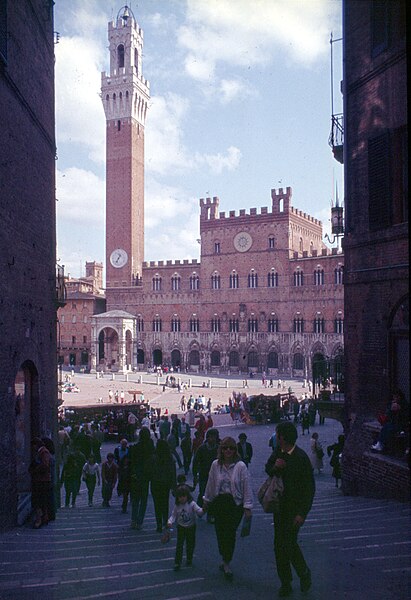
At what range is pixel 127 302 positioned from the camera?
4944 centimetres

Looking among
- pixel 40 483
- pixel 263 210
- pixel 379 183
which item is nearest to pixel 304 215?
pixel 263 210

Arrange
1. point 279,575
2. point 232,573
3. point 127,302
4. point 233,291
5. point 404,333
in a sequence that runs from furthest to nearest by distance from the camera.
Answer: point 127,302
point 233,291
point 404,333
point 232,573
point 279,575

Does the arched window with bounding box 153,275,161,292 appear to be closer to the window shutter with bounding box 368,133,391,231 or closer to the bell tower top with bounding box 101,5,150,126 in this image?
the bell tower top with bounding box 101,5,150,126

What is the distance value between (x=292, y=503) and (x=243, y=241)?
42.2 metres

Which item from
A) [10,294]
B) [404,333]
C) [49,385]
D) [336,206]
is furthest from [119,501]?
[336,206]

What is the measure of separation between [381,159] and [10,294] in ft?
18.3

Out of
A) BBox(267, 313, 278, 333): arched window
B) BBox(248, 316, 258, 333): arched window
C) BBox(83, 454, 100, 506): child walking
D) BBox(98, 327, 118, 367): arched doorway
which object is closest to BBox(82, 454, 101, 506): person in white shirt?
BBox(83, 454, 100, 506): child walking

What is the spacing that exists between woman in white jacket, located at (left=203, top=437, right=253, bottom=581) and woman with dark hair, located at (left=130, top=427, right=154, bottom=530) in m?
2.24

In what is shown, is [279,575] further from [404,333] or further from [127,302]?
[127,302]

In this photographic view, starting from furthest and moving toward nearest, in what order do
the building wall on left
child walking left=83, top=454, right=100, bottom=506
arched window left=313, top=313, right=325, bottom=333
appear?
arched window left=313, top=313, right=325, bottom=333 < child walking left=83, top=454, right=100, bottom=506 < the building wall on left

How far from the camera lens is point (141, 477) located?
6727 mm

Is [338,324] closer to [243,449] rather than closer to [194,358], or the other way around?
[194,358]

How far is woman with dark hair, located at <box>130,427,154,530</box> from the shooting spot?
6.65 metres

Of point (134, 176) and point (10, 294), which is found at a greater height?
point (134, 176)
